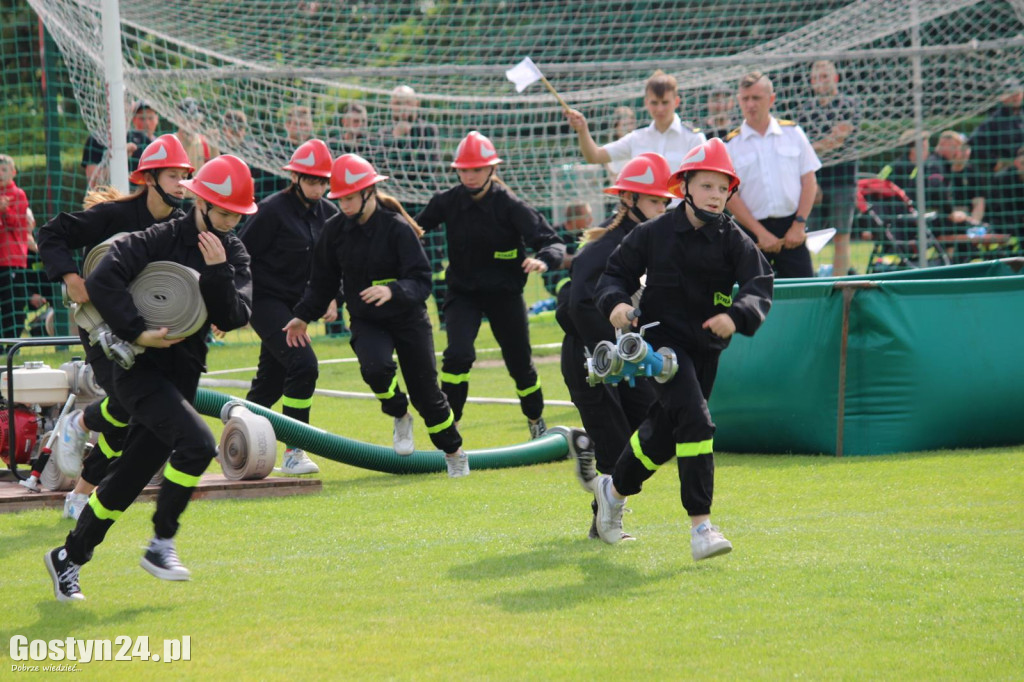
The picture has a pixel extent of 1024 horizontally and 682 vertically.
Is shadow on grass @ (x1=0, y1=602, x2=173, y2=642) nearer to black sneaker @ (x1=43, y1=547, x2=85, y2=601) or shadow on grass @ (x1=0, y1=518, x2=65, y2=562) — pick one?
black sneaker @ (x1=43, y1=547, x2=85, y2=601)

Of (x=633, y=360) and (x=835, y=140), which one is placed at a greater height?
(x=835, y=140)

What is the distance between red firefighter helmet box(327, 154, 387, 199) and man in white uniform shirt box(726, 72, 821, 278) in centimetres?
307

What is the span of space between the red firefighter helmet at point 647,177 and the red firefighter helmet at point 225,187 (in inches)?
75.3

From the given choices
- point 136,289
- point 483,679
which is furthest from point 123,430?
point 483,679

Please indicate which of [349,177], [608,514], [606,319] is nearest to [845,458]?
[606,319]

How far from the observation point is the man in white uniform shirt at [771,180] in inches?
407

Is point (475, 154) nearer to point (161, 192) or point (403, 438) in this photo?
point (403, 438)

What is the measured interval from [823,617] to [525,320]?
5114mm

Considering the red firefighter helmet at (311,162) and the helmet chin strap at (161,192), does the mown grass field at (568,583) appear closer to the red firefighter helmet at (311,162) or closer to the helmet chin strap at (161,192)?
the helmet chin strap at (161,192)

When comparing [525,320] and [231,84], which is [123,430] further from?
[231,84]

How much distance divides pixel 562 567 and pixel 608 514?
0.45 m

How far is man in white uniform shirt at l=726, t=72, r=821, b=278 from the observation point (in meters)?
10.3

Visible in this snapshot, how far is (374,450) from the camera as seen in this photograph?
8.64 metres

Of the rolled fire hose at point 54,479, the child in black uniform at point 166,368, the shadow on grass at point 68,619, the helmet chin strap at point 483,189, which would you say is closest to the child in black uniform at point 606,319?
the child in black uniform at point 166,368
